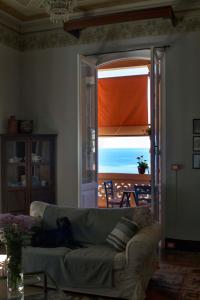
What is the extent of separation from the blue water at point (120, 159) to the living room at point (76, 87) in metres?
2.94

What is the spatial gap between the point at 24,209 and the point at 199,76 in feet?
11.0

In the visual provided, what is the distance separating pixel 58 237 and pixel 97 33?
3.40 meters

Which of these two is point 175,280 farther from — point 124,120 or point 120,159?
point 124,120

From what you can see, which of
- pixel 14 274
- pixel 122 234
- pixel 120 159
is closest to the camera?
pixel 14 274

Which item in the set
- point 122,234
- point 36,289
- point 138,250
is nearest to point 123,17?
point 122,234

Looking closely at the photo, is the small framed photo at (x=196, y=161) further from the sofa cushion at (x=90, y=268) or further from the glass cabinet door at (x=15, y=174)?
the glass cabinet door at (x=15, y=174)

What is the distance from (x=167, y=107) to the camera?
5.38 m

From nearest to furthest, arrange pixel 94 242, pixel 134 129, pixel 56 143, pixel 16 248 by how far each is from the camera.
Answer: pixel 16 248, pixel 94 242, pixel 56 143, pixel 134 129

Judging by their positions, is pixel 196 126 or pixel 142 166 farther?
pixel 142 166

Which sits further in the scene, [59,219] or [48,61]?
[48,61]

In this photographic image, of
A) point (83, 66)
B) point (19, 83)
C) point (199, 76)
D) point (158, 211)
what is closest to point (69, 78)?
point (83, 66)

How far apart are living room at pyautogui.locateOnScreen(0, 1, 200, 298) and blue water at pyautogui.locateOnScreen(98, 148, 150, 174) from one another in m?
2.94

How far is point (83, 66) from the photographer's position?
5.80 m

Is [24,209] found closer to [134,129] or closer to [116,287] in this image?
[116,287]
